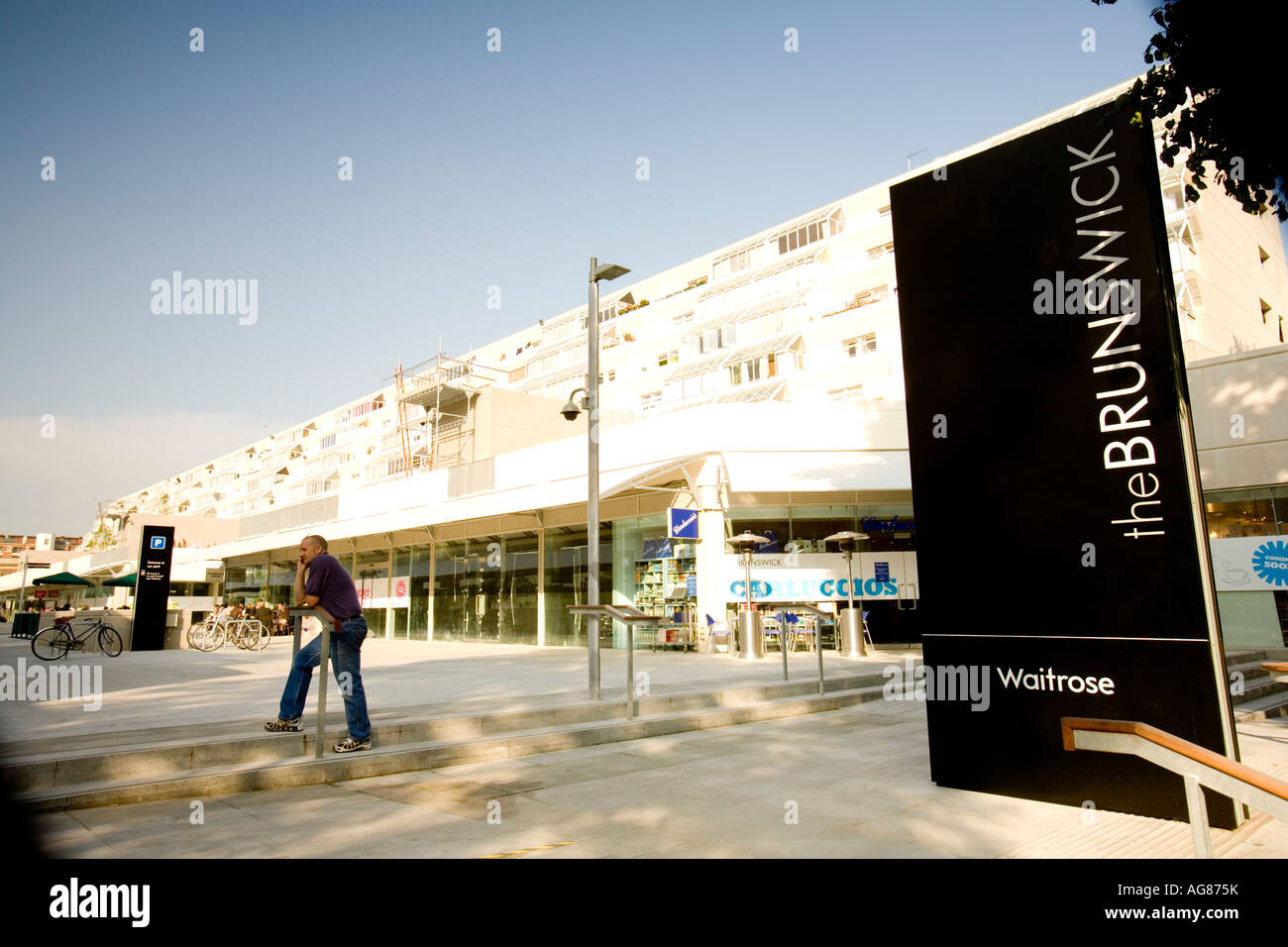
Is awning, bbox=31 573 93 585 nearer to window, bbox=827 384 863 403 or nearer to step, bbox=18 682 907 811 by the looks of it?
step, bbox=18 682 907 811

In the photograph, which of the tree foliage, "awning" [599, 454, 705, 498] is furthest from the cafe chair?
the tree foliage

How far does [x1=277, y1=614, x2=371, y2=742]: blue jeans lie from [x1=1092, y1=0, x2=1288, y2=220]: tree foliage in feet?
20.2

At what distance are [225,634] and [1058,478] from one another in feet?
65.4

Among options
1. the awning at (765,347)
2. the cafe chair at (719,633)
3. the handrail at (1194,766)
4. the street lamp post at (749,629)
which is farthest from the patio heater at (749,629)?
the awning at (765,347)

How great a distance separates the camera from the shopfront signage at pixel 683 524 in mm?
15453

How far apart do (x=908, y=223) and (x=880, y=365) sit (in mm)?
28516

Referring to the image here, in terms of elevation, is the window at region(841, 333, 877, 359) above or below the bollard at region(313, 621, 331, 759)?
above

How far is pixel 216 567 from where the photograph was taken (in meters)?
33.6

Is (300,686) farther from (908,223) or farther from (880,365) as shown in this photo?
(880,365)

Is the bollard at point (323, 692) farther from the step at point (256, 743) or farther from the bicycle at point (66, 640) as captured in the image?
the bicycle at point (66, 640)

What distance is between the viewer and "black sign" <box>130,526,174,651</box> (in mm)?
18062

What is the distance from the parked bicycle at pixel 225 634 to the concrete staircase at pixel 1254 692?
19805mm

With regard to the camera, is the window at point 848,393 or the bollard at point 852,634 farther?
the window at point 848,393
